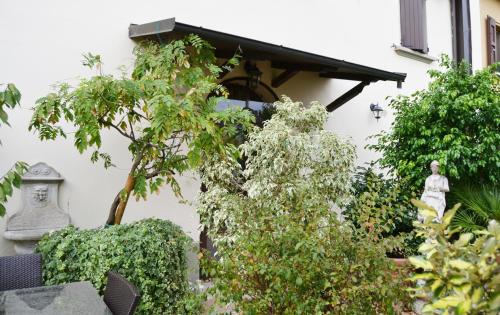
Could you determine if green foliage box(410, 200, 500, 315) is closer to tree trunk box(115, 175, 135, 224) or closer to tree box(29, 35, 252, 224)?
tree box(29, 35, 252, 224)

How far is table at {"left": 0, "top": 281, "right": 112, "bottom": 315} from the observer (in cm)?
249

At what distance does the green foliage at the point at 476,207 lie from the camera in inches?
212

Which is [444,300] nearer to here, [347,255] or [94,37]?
[347,255]

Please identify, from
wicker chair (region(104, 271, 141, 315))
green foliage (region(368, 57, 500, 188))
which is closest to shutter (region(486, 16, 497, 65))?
green foliage (region(368, 57, 500, 188))

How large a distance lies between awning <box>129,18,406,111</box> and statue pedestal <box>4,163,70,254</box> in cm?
195

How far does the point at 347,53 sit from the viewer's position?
7.66 m

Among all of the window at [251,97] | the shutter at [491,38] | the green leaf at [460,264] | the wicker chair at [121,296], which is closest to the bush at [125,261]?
the wicker chair at [121,296]

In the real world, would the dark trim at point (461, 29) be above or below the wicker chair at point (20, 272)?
above

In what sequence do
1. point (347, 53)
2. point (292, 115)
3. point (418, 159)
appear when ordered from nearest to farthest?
point (292, 115) → point (418, 159) → point (347, 53)

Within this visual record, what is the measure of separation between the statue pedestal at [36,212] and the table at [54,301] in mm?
1578

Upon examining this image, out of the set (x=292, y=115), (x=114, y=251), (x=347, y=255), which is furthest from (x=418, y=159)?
(x=114, y=251)

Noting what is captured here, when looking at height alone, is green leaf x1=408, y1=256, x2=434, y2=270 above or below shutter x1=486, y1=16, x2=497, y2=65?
below

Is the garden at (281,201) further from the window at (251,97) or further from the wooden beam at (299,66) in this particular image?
the wooden beam at (299,66)

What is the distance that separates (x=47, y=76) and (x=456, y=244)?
447cm
